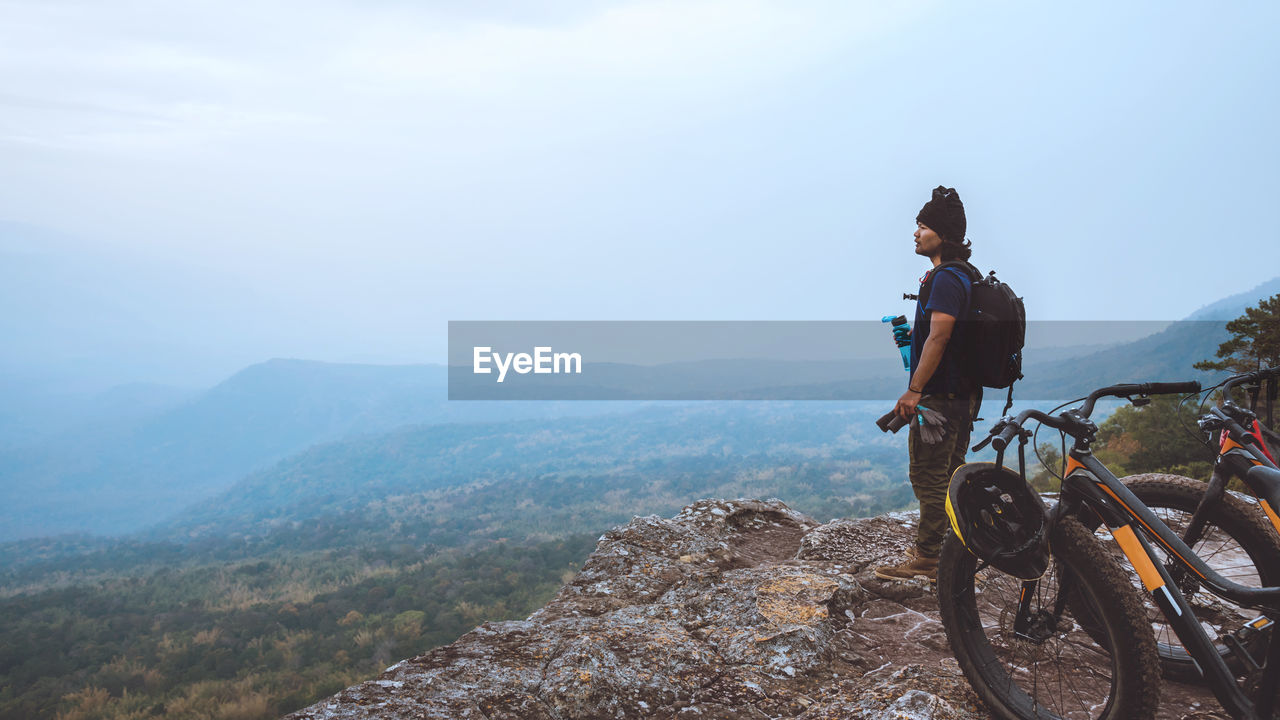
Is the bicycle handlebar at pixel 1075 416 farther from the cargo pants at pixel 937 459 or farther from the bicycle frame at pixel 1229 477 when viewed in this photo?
the cargo pants at pixel 937 459

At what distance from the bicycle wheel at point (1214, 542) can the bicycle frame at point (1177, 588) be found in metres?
0.15

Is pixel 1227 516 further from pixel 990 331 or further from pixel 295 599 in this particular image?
pixel 295 599

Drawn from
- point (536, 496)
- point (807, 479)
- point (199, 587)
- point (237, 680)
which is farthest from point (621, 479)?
point (237, 680)

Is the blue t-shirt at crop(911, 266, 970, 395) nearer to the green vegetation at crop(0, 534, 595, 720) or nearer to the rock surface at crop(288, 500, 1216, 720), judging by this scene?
the rock surface at crop(288, 500, 1216, 720)

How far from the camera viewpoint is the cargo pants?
212 inches

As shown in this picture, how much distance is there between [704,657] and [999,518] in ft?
7.93

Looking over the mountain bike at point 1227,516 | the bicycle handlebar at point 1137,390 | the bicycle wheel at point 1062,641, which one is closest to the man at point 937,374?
the bicycle wheel at point 1062,641

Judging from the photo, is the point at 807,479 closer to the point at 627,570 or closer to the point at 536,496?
the point at 536,496

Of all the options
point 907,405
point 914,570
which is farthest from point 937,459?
point 914,570

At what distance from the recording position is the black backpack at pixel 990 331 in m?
4.98

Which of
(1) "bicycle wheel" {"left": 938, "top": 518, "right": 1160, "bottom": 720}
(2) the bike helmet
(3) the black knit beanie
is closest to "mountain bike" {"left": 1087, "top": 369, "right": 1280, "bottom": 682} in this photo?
(1) "bicycle wheel" {"left": 938, "top": 518, "right": 1160, "bottom": 720}

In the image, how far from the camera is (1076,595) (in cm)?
323

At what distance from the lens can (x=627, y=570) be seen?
23.0ft

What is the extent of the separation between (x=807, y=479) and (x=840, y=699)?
147394 mm
